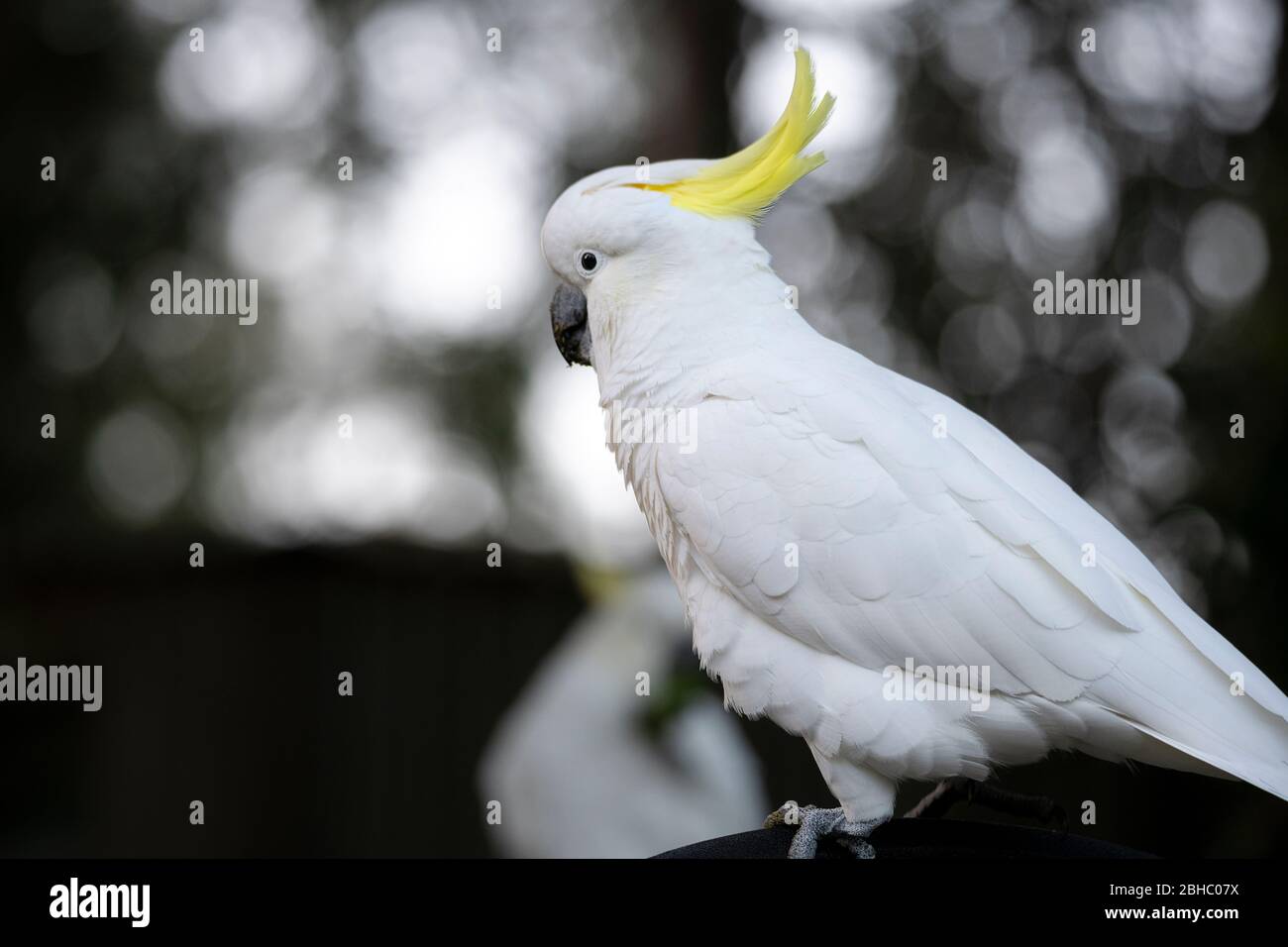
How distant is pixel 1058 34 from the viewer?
9.22 ft

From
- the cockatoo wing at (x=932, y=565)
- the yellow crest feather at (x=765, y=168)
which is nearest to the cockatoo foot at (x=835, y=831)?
the cockatoo wing at (x=932, y=565)

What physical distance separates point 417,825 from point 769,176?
2285 millimetres

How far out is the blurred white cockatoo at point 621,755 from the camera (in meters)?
2.68

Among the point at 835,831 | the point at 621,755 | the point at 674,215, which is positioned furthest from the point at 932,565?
the point at 621,755

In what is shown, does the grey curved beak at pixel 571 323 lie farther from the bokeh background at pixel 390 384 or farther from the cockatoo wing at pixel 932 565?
the bokeh background at pixel 390 384

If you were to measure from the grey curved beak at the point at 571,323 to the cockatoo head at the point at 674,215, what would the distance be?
4 cm

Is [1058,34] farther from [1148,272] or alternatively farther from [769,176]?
[769,176]

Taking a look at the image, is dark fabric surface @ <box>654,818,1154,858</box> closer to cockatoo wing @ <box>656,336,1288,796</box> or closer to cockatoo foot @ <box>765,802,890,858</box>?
cockatoo foot @ <box>765,802,890,858</box>

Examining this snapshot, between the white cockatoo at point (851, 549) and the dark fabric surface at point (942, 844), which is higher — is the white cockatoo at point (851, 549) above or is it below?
above

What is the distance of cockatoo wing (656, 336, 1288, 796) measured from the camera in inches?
49.3

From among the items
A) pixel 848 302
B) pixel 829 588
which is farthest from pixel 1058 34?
pixel 829 588

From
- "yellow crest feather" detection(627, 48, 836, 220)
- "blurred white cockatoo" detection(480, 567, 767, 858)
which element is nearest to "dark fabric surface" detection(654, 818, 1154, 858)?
"yellow crest feather" detection(627, 48, 836, 220)

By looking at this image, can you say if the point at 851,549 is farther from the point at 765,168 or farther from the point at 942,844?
the point at 765,168

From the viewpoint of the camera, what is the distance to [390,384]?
306 cm
